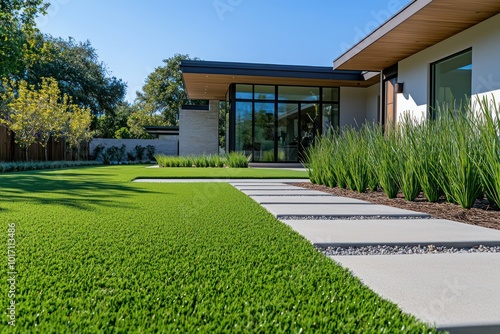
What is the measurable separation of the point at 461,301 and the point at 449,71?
748 centimetres

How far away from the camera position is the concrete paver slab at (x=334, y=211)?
3.34 metres

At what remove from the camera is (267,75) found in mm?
12719

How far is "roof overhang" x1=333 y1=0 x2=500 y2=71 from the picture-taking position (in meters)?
5.76

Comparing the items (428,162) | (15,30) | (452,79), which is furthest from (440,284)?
(15,30)

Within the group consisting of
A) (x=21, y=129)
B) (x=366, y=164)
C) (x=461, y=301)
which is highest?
(x=21, y=129)

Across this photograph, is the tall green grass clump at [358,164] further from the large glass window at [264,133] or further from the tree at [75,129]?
the tree at [75,129]

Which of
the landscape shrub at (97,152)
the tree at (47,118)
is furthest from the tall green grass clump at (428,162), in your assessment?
the landscape shrub at (97,152)

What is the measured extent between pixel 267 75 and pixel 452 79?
6.48 metres

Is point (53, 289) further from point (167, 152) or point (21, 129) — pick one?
point (167, 152)

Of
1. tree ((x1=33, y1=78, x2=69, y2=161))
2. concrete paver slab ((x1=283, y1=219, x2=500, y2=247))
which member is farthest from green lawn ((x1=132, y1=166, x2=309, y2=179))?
tree ((x1=33, y1=78, x2=69, y2=161))

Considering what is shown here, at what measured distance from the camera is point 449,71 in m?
7.57

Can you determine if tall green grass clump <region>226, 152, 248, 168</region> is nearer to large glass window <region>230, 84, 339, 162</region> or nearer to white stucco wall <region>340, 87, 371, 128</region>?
large glass window <region>230, 84, 339, 162</region>

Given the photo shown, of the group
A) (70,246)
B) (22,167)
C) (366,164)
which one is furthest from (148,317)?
(22,167)

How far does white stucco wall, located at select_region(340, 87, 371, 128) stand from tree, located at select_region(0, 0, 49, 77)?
10858 millimetres
